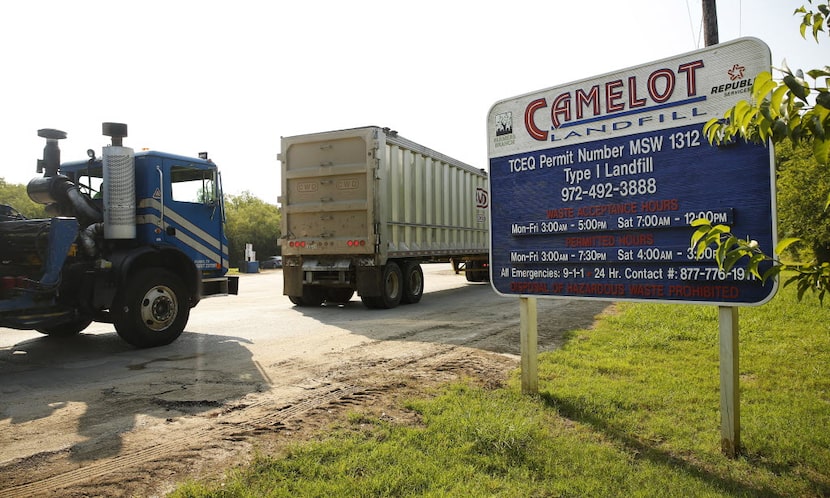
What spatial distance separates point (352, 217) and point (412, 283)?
254cm

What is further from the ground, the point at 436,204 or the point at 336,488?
the point at 436,204

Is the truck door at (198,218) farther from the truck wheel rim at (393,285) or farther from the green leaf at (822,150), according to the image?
the green leaf at (822,150)

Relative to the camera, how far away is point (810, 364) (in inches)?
233

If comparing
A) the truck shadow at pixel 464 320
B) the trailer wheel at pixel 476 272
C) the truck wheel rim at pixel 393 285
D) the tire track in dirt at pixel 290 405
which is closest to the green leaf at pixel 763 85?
the tire track in dirt at pixel 290 405

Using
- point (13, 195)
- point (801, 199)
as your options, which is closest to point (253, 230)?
point (13, 195)

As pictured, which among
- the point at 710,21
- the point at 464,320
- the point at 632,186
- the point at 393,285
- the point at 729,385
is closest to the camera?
the point at 729,385

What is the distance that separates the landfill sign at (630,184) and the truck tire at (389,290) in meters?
7.36

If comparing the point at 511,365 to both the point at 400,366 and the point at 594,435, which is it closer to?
the point at 400,366

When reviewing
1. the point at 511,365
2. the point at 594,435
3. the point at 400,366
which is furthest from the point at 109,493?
the point at 511,365

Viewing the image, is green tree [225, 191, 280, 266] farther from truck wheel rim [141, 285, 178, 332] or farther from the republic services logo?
the republic services logo

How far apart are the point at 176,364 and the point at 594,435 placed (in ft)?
15.8

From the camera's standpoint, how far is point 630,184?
14.1 feet

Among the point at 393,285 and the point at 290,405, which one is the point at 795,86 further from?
the point at 393,285

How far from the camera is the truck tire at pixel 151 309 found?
7316mm
